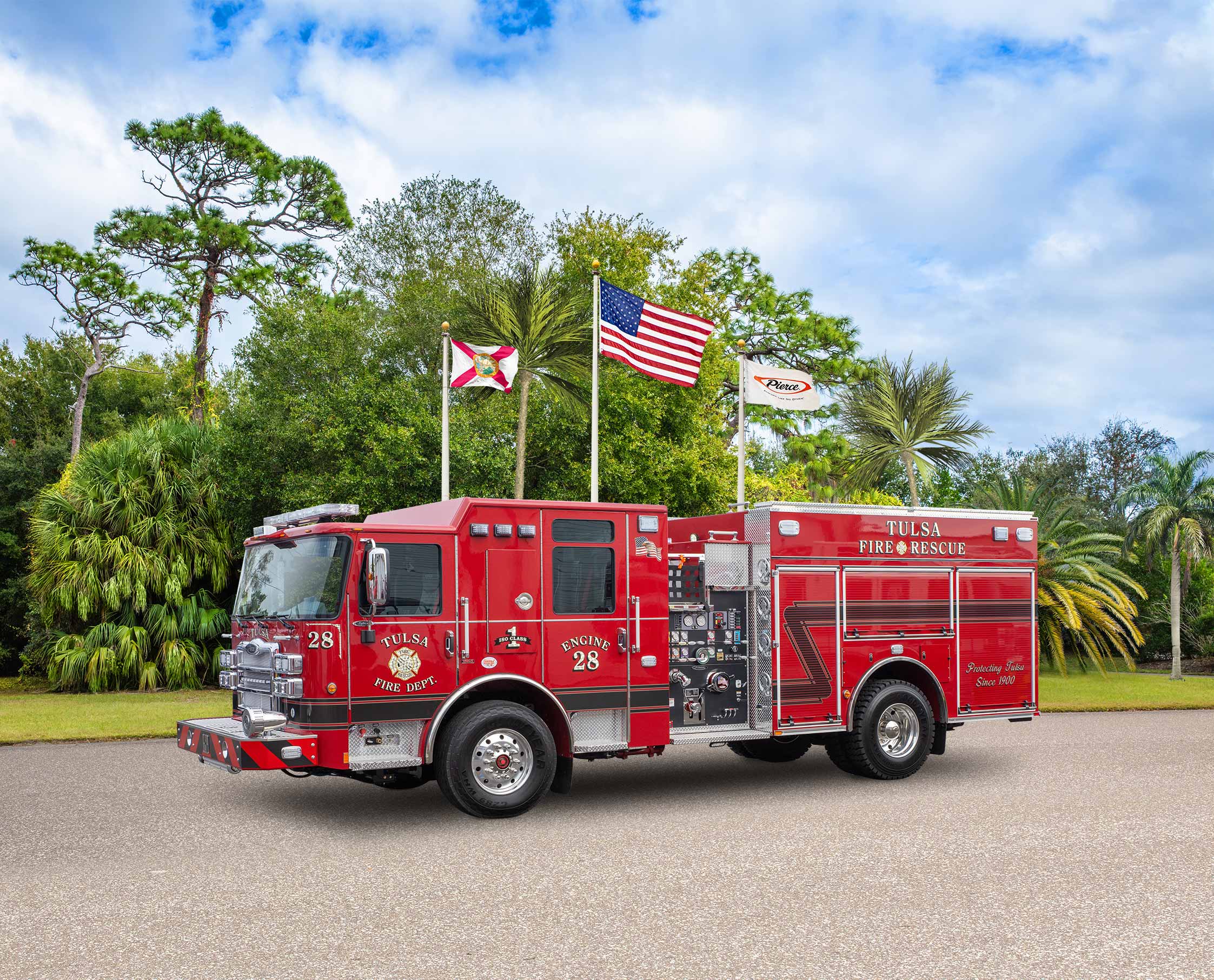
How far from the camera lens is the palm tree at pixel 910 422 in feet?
74.3

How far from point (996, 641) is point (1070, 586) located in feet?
50.0

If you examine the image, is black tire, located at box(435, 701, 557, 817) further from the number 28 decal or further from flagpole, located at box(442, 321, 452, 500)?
flagpole, located at box(442, 321, 452, 500)

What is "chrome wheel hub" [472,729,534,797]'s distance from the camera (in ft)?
29.5

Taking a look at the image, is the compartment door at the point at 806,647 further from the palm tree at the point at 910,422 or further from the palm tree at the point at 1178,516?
the palm tree at the point at 1178,516

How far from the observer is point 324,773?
347 inches

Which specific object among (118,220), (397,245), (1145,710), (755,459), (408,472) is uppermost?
(118,220)

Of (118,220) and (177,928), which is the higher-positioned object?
(118,220)

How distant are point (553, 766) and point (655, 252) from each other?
21.0 metres

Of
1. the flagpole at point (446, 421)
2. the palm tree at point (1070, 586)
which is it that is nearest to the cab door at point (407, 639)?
the flagpole at point (446, 421)

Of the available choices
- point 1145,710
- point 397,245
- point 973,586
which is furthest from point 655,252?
point 973,586

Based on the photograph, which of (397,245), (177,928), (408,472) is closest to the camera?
(177,928)

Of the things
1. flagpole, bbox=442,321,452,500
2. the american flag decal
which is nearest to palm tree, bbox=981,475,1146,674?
flagpole, bbox=442,321,452,500

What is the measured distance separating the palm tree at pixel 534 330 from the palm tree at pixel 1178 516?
15107mm

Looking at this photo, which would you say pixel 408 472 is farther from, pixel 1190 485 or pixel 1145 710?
pixel 1190 485
